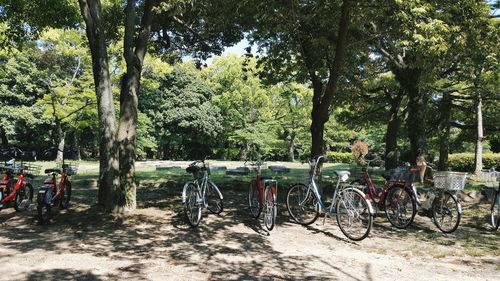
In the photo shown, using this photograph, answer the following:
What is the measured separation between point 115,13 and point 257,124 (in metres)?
24.7

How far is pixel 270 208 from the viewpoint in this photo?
5.72 meters

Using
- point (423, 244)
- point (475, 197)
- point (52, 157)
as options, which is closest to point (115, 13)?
point (423, 244)

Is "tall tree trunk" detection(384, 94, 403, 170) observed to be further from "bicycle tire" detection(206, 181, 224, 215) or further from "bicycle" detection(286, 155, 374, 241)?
"bicycle tire" detection(206, 181, 224, 215)

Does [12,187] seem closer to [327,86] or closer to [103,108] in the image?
[103,108]

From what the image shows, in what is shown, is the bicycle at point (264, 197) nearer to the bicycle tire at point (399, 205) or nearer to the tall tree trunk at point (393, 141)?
the bicycle tire at point (399, 205)

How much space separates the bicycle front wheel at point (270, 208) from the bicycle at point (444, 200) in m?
2.95

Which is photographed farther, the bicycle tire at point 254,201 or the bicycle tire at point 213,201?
the bicycle tire at point 213,201

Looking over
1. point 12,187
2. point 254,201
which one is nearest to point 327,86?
point 254,201

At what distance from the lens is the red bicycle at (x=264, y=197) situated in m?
5.67

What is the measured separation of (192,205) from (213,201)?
4.84 ft

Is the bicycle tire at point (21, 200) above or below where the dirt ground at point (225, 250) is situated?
above

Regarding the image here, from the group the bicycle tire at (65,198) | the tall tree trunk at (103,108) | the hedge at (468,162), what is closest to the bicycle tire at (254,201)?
the tall tree trunk at (103,108)

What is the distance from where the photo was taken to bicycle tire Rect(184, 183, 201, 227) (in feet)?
19.1

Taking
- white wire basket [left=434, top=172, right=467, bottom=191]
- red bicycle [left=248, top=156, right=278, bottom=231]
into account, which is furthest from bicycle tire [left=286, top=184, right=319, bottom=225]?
white wire basket [left=434, top=172, right=467, bottom=191]
